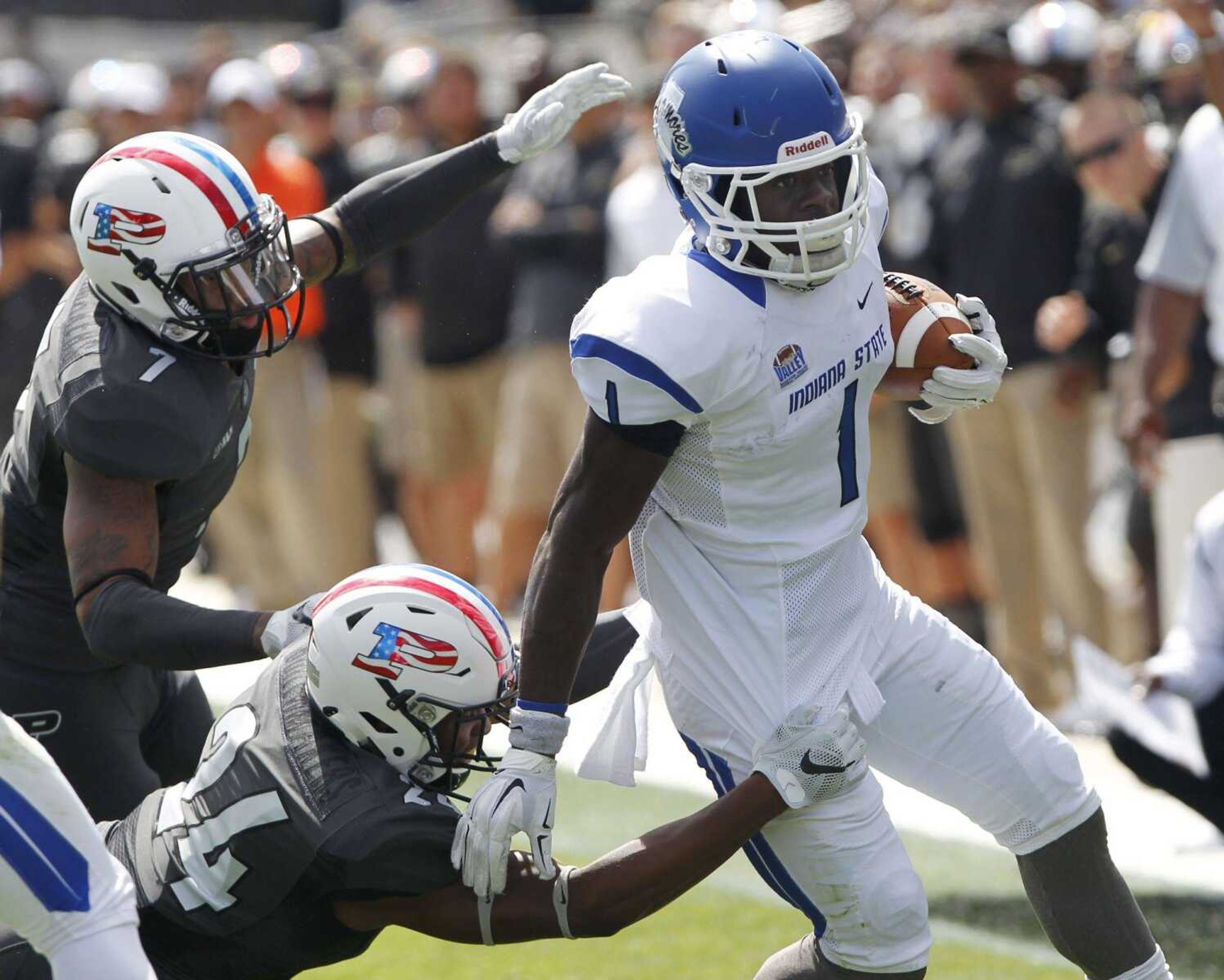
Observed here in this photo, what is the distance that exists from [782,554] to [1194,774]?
6.12 feet

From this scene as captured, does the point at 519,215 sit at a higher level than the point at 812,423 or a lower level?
lower

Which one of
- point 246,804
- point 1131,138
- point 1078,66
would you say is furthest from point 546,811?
point 1078,66

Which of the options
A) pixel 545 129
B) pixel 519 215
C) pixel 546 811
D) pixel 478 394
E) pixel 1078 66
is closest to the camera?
pixel 546 811

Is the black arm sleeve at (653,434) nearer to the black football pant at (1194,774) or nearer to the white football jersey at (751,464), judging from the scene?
the white football jersey at (751,464)

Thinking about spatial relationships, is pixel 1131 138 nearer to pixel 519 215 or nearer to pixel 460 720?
pixel 519 215

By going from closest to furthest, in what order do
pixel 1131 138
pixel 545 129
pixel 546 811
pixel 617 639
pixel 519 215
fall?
pixel 546 811 < pixel 617 639 < pixel 545 129 < pixel 1131 138 < pixel 519 215

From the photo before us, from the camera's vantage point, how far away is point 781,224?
115 inches

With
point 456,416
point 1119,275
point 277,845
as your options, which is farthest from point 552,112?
point 456,416

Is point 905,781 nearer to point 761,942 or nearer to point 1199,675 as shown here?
point 761,942

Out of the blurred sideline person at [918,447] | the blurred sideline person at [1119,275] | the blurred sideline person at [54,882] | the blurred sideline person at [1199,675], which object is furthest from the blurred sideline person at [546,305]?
the blurred sideline person at [54,882]

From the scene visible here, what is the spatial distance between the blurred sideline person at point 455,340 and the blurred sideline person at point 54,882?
5181 millimetres

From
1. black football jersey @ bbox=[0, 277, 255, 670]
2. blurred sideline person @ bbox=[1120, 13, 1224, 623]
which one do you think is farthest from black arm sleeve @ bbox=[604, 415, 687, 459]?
blurred sideline person @ bbox=[1120, 13, 1224, 623]

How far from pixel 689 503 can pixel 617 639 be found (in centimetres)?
49

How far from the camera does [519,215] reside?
→ 7.27 meters
